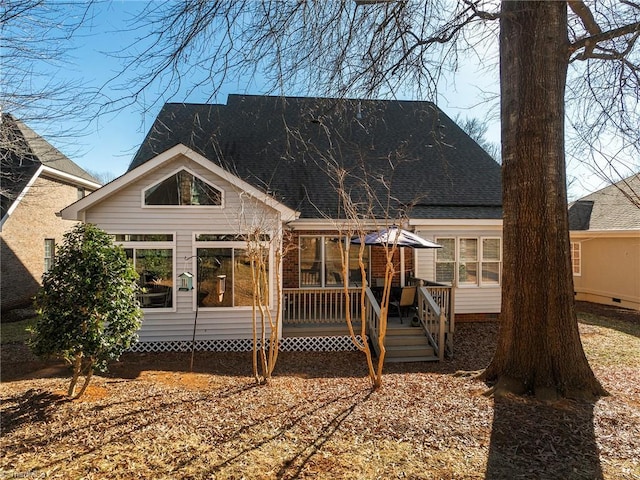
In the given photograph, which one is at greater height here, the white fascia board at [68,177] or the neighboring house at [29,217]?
the white fascia board at [68,177]

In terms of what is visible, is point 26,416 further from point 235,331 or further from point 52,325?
point 235,331

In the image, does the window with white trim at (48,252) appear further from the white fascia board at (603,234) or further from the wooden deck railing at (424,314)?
the white fascia board at (603,234)

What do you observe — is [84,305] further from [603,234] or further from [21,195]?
[603,234]

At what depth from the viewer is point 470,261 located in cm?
1156

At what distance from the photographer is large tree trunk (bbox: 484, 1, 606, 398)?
4.91 meters

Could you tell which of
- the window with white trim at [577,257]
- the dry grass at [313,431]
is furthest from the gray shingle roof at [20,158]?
the window with white trim at [577,257]

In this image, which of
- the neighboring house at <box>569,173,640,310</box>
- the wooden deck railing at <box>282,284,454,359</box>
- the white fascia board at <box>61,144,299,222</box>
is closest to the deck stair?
the wooden deck railing at <box>282,284,454,359</box>

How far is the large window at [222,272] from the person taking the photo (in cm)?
871

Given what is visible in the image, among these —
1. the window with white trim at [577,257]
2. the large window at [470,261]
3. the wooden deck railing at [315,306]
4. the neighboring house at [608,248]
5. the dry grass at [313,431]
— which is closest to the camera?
the dry grass at [313,431]

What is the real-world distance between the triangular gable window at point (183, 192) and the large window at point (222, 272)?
0.87 metres

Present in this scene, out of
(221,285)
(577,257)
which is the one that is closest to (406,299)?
(221,285)

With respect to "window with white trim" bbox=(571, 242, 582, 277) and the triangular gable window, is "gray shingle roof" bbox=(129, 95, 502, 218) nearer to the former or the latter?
the triangular gable window

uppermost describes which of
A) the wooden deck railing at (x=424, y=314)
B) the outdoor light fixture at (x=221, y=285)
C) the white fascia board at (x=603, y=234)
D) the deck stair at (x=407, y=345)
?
the white fascia board at (x=603, y=234)

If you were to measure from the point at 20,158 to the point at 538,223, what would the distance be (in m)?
10.6
